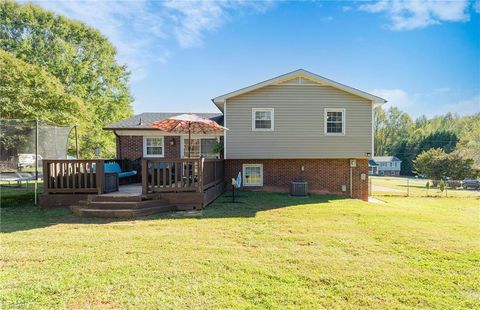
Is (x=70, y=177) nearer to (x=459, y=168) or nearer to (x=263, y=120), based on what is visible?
(x=263, y=120)

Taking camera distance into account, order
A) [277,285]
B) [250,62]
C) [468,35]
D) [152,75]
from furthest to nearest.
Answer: [152,75] < [250,62] < [468,35] < [277,285]

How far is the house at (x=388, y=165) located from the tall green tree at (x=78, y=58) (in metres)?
57.5

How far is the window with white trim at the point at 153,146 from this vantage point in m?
12.6

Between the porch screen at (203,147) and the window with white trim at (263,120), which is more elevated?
the window with white trim at (263,120)

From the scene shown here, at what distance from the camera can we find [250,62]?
15.3m

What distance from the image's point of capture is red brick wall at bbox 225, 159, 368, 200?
39.8 ft

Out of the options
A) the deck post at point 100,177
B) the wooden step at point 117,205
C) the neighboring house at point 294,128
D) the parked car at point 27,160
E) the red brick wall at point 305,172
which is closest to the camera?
the wooden step at point 117,205

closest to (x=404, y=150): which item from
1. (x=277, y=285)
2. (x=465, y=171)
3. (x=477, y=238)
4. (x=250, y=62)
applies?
(x=465, y=171)

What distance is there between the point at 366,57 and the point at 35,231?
16695 mm

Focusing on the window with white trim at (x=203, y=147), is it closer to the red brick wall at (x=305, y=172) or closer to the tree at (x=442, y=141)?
the red brick wall at (x=305, y=172)

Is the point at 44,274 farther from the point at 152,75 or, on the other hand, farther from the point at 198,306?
the point at 152,75

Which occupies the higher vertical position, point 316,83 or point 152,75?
point 152,75

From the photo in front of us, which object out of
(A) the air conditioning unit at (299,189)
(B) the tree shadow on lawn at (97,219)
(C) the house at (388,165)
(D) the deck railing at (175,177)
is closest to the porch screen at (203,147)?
(B) the tree shadow on lawn at (97,219)

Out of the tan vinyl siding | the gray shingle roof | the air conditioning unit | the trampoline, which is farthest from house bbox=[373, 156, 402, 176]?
the trampoline
